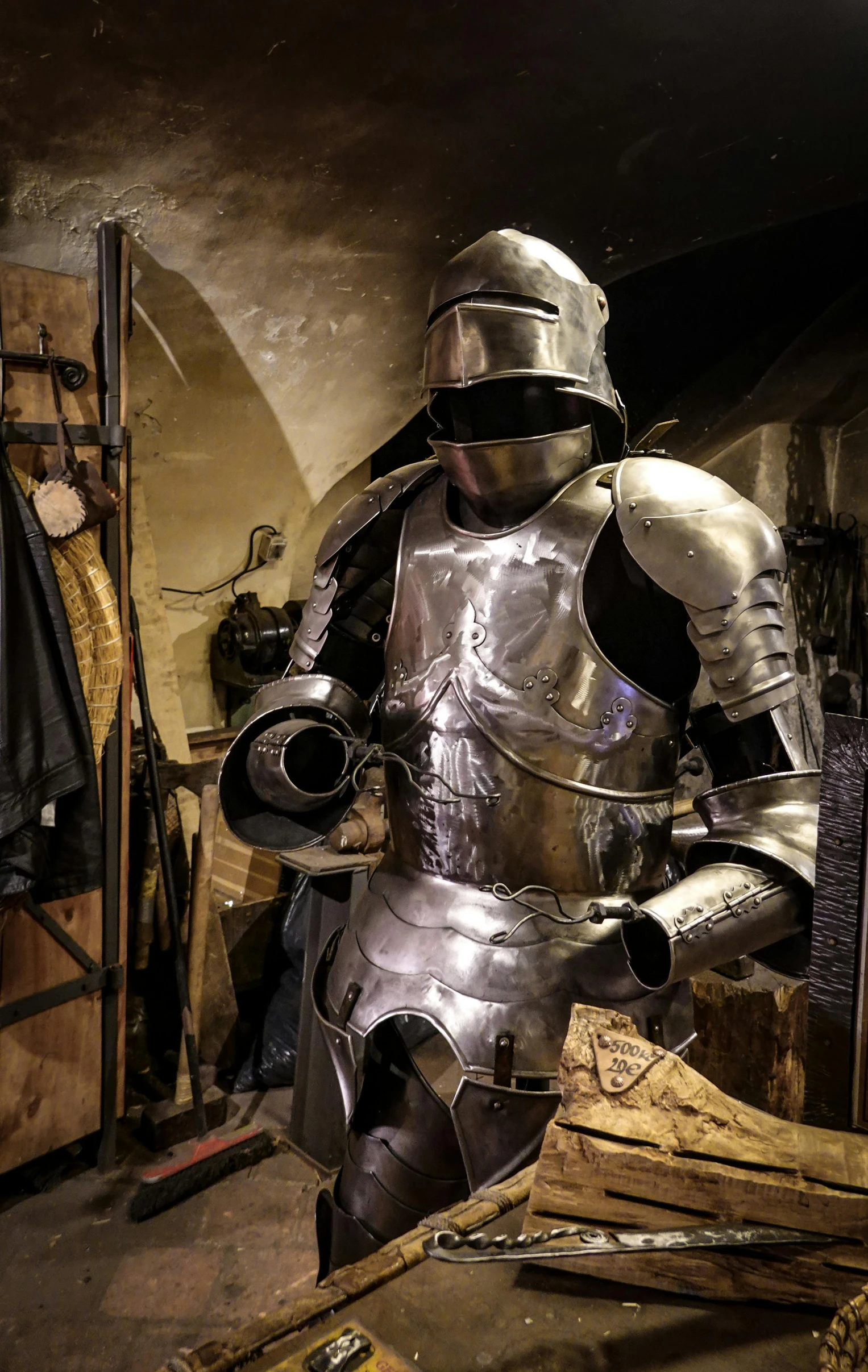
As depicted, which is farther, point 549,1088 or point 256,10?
point 256,10

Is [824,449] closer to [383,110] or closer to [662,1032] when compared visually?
[383,110]

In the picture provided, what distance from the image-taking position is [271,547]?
10.8 ft

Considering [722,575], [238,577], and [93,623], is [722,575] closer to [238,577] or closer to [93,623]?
[93,623]

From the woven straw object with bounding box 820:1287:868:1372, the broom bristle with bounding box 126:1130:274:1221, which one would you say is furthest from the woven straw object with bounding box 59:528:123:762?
the woven straw object with bounding box 820:1287:868:1372

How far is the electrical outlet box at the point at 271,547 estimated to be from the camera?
3.29 metres

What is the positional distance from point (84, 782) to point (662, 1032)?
135 centimetres

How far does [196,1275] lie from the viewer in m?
2.25

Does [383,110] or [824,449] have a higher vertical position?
[383,110]

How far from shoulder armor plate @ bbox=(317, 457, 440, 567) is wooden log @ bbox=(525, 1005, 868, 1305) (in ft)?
3.58

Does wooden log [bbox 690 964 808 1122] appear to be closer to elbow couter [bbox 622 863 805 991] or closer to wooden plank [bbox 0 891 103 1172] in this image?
elbow couter [bbox 622 863 805 991]

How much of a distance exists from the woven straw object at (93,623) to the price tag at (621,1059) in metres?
1.57

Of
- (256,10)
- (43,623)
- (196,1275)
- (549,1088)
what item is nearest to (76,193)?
(256,10)

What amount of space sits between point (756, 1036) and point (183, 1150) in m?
1.53

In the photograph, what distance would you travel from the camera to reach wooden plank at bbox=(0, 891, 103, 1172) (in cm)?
237
